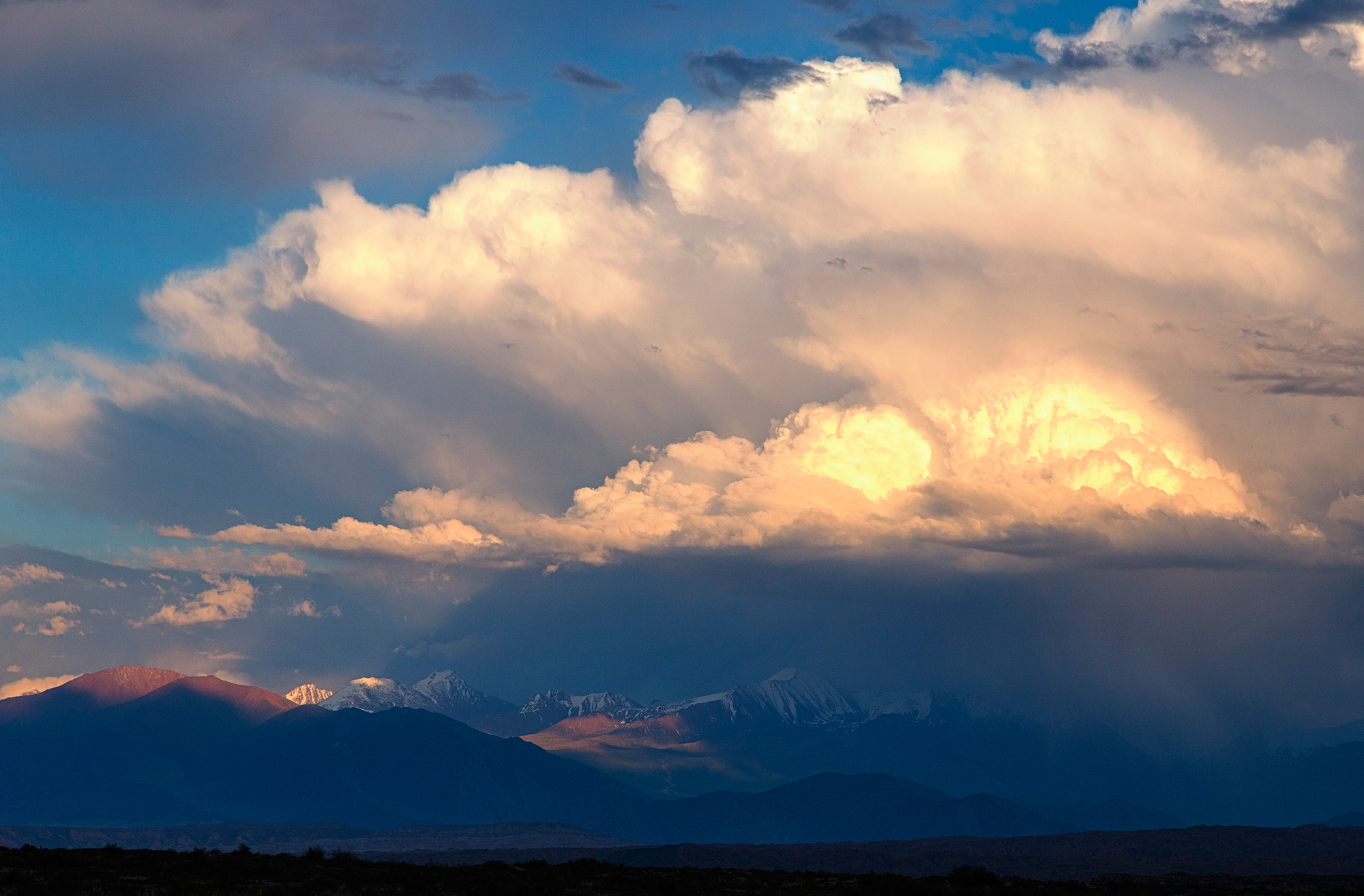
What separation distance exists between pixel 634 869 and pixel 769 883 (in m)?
12.8

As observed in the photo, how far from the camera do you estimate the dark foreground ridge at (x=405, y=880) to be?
234 ft

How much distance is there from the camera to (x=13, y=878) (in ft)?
228

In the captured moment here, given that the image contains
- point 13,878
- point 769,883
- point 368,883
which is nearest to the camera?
point 13,878

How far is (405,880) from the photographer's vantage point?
258 ft

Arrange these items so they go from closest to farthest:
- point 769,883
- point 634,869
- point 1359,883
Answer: point 769,883 < point 634,869 < point 1359,883

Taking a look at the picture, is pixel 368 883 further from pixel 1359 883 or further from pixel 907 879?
pixel 1359 883

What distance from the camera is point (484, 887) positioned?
77.9 metres

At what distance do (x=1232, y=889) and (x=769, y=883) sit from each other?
42305mm

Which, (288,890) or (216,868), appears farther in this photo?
(216,868)

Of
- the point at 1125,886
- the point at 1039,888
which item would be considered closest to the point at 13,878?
the point at 1039,888

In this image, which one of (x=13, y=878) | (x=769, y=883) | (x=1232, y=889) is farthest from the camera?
(x=1232, y=889)

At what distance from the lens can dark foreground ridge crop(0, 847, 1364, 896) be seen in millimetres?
71375

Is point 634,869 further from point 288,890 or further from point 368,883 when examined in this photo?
point 288,890

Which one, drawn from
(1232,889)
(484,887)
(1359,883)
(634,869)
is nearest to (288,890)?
(484,887)
